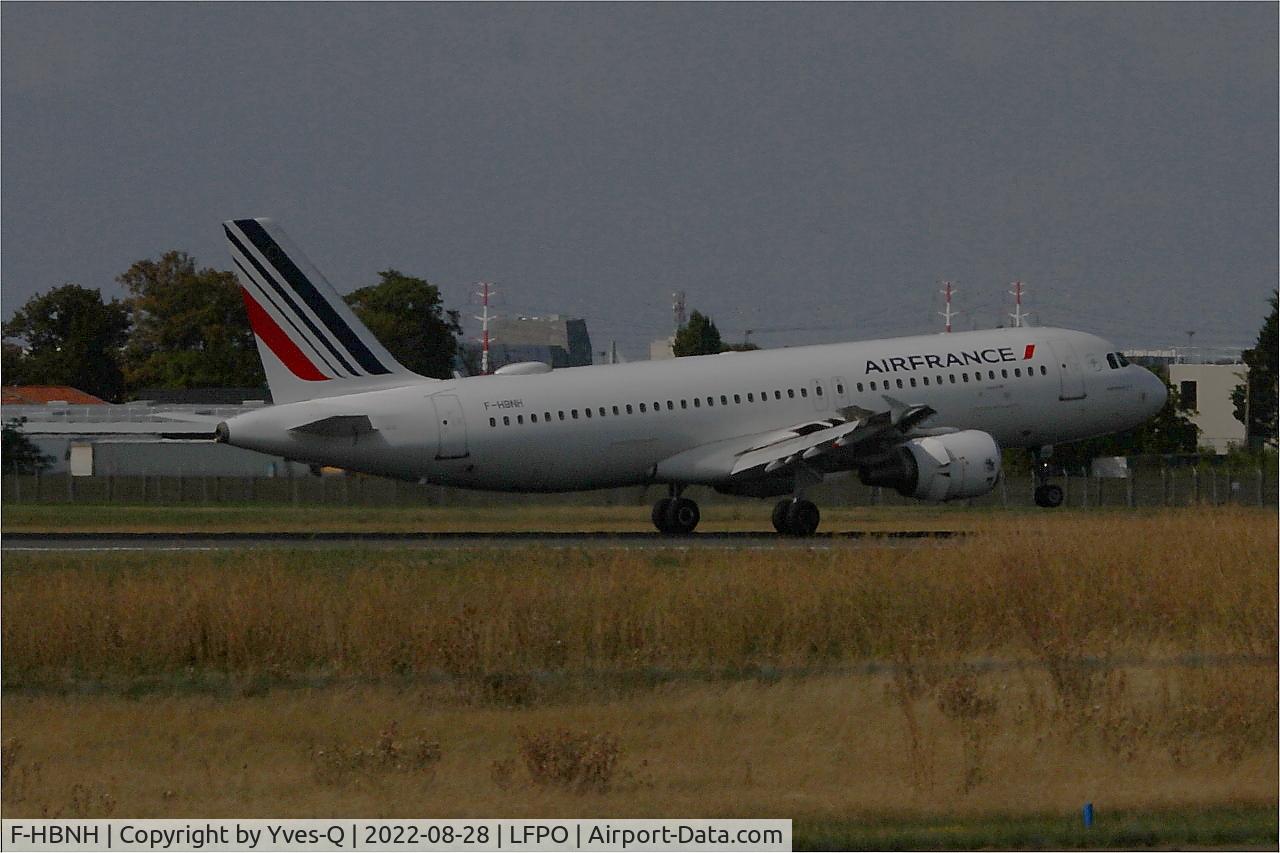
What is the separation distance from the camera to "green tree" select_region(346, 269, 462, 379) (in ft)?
409

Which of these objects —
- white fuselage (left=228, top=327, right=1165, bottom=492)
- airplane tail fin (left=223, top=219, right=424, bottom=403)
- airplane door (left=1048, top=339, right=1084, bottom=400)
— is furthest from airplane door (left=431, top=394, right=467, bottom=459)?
airplane door (left=1048, top=339, right=1084, bottom=400)

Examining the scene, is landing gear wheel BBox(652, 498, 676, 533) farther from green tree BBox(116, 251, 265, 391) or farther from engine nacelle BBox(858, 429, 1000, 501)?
green tree BBox(116, 251, 265, 391)

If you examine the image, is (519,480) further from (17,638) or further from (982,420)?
(17,638)

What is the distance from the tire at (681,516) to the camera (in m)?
46.9

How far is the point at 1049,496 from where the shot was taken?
161ft

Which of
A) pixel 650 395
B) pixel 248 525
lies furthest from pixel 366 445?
pixel 248 525

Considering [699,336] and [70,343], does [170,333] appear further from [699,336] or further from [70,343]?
[699,336]

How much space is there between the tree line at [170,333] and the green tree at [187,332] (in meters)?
0.07

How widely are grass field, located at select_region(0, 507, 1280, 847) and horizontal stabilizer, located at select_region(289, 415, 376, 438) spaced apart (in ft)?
24.2

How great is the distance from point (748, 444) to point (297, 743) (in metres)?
24.4

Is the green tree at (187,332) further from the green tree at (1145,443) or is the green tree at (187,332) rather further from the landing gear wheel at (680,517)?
the landing gear wheel at (680,517)

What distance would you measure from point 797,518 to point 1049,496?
7327mm

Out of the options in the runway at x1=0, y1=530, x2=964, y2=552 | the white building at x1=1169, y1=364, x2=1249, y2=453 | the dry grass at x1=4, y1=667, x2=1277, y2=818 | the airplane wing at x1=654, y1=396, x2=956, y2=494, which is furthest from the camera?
the white building at x1=1169, y1=364, x2=1249, y2=453

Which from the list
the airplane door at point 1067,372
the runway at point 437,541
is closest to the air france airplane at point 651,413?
the airplane door at point 1067,372
